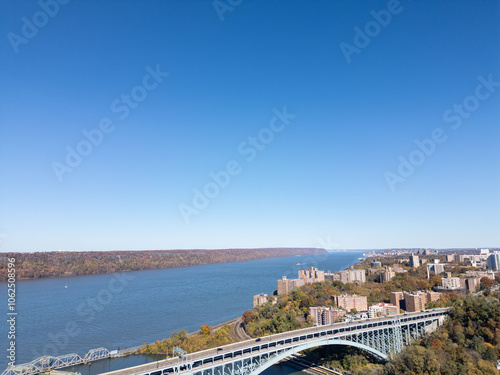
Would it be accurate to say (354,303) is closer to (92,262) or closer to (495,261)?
(495,261)

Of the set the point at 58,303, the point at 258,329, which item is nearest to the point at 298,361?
the point at 258,329

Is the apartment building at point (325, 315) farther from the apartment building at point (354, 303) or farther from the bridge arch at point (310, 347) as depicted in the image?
the bridge arch at point (310, 347)

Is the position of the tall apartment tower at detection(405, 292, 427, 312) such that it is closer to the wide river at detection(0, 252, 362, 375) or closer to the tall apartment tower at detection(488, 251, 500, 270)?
the wide river at detection(0, 252, 362, 375)

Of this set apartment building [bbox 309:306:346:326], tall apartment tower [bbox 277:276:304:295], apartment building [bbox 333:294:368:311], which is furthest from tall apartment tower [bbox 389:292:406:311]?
tall apartment tower [bbox 277:276:304:295]

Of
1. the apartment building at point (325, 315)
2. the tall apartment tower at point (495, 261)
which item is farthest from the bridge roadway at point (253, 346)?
the tall apartment tower at point (495, 261)

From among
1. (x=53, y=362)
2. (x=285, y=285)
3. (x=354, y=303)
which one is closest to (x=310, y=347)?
(x=354, y=303)

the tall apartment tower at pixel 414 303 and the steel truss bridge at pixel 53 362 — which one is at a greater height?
the tall apartment tower at pixel 414 303
